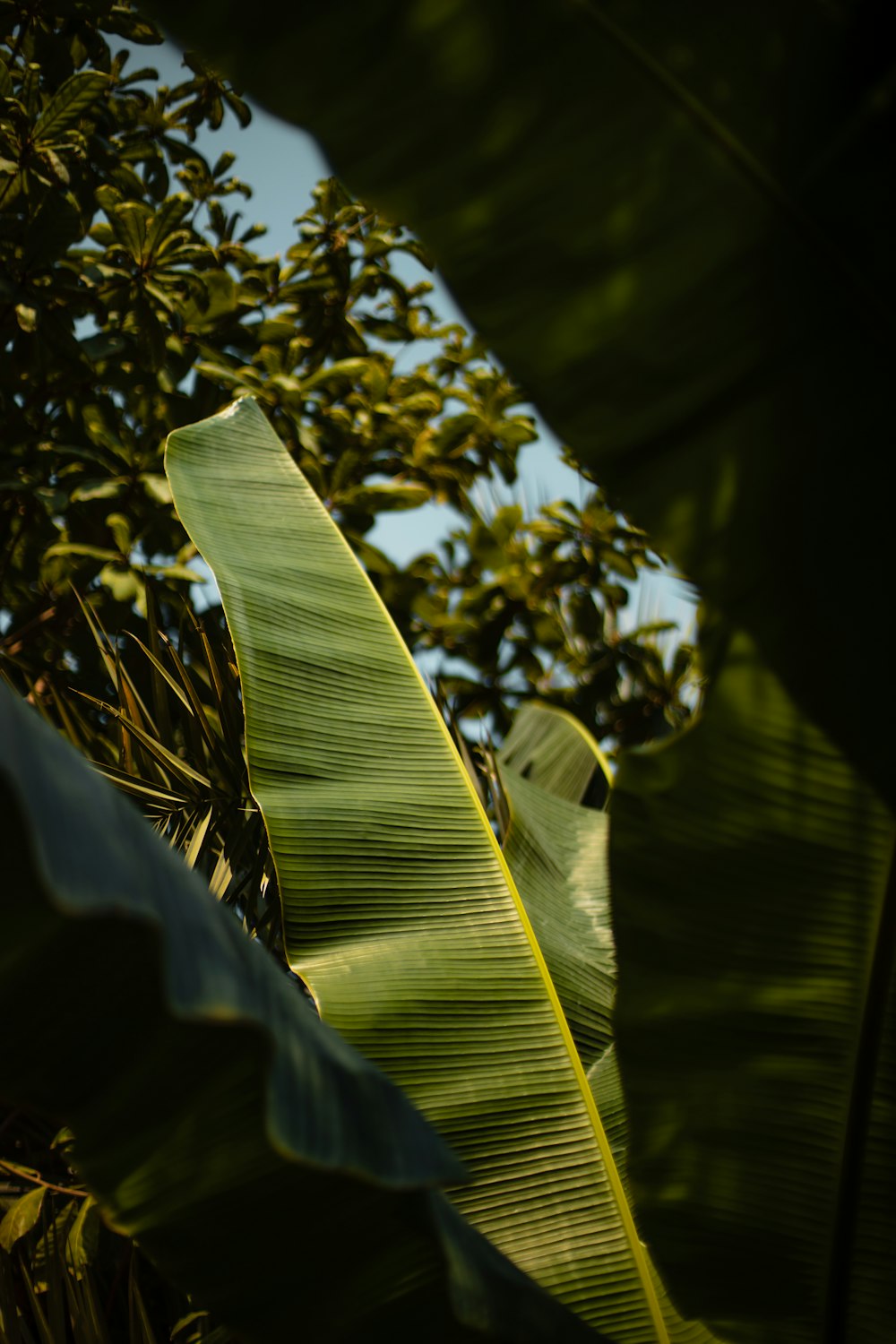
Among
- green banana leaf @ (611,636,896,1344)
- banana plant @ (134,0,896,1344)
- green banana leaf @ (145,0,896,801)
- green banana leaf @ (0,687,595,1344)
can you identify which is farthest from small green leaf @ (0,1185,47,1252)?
green banana leaf @ (145,0,896,801)

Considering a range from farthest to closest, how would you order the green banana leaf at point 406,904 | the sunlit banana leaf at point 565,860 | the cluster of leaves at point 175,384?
1. the cluster of leaves at point 175,384
2. the sunlit banana leaf at point 565,860
3. the green banana leaf at point 406,904

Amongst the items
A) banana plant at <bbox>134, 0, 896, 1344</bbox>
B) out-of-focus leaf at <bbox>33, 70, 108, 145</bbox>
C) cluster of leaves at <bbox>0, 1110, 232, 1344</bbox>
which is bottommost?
cluster of leaves at <bbox>0, 1110, 232, 1344</bbox>

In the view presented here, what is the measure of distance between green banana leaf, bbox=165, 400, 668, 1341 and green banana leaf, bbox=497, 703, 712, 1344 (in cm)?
9

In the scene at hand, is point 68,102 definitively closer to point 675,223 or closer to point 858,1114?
point 675,223

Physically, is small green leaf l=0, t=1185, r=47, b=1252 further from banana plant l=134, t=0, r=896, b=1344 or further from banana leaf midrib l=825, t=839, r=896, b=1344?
banana plant l=134, t=0, r=896, b=1344

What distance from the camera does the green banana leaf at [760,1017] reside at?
0.72 metres

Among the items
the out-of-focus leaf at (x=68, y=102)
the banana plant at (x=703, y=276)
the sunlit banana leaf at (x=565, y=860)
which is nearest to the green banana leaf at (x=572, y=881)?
the sunlit banana leaf at (x=565, y=860)

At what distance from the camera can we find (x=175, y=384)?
2.00 metres

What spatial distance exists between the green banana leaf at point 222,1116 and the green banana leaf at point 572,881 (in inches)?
15.7

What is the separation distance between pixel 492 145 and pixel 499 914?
0.93 meters

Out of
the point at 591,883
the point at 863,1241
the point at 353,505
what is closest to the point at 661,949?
the point at 863,1241

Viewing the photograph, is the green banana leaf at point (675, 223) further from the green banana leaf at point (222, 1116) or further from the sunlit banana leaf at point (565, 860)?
the sunlit banana leaf at point (565, 860)

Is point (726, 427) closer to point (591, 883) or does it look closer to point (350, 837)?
point (350, 837)

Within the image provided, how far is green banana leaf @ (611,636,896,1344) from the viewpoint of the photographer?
2.37 feet
